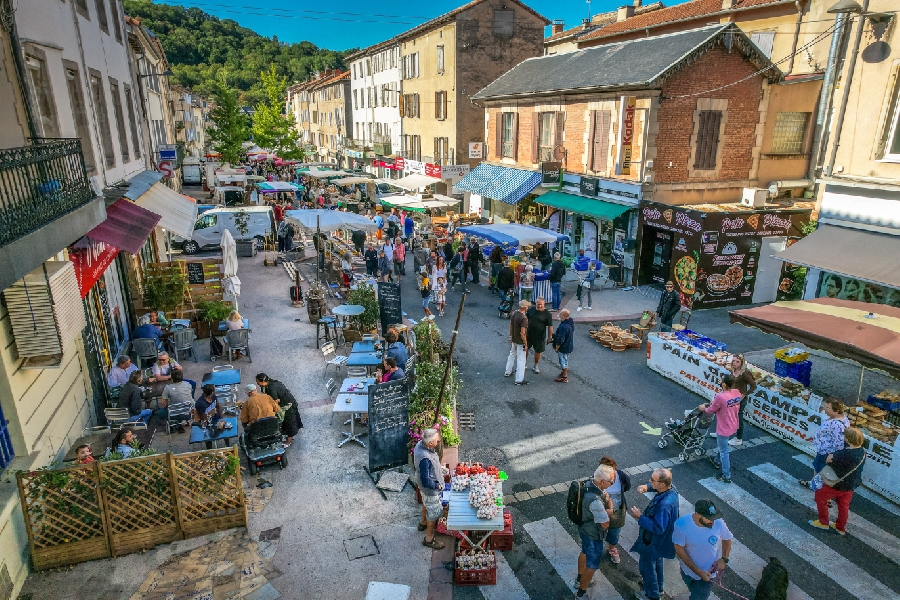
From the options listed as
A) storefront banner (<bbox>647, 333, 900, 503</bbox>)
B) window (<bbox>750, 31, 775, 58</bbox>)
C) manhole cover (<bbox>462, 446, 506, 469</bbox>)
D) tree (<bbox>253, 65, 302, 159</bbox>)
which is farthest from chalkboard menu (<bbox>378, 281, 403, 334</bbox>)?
tree (<bbox>253, 65, 302, 159</bbox>)

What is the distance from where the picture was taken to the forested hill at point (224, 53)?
82.7 metres

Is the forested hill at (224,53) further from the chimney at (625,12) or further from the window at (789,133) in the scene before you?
the window at (789,133)

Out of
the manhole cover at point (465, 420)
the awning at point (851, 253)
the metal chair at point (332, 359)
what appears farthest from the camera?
the awning at point (851, 253)

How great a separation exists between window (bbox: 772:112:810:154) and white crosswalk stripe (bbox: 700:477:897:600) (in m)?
15.9

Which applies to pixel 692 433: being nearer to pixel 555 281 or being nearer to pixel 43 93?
pixel 555 281

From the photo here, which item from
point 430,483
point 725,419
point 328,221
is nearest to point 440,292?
point 328,221

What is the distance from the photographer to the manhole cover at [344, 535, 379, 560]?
6586 mm

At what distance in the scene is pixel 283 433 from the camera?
891 centimetres

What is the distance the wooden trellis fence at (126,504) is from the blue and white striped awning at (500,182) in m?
17.7

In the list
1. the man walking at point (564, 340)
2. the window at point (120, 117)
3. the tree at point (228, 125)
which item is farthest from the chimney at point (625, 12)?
the tree at point (228, 125)

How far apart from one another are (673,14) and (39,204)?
30.0 m

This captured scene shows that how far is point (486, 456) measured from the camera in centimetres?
870

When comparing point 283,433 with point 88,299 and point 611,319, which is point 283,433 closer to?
point 88,299

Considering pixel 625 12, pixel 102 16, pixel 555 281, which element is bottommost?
pixel 555 281
